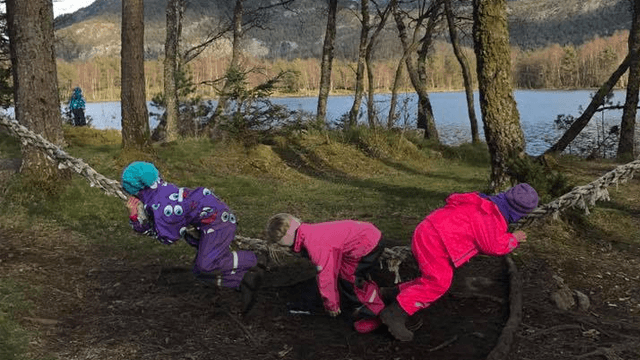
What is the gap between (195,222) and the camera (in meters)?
4.30

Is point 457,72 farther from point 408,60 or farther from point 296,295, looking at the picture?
point 296,295

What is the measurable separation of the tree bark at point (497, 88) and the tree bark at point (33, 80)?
560cm

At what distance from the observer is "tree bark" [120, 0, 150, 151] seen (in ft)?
31.8

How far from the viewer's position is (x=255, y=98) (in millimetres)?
12695

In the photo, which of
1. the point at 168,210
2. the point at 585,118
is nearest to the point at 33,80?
the point at 168,210

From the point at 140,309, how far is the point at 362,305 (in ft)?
5.73

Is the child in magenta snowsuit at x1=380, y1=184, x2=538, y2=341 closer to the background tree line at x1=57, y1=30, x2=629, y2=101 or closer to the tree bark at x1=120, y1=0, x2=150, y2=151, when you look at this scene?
the tree bark at x1=120, y1=0, x2=150, y2=151

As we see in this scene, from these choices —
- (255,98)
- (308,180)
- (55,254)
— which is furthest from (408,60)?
(55,254)

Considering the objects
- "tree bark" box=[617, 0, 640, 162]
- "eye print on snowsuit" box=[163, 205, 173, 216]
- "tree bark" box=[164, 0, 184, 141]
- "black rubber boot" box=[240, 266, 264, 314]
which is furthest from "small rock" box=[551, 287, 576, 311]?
"tree bark" box=[164, 0, 184, 141]

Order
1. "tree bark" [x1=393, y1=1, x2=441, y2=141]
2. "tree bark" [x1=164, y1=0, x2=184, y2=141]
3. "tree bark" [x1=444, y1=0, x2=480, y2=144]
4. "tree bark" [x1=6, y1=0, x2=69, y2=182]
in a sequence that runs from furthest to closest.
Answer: "tree bark" [x1=393, y1=1, x2=441, y2=141] → "tree bark" [x1=444, y1=0, x2=480, y2=144] → "tree bark" [x1=164, y1=0, x2=184, y2=141] → "tree bark" [x1=6, y1=0, x2=69, y2=182]

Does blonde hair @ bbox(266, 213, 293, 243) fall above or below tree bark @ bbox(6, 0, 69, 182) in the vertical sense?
below

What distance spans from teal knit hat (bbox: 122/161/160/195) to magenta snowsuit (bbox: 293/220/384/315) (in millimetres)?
1192

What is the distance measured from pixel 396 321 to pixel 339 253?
24.8 inches

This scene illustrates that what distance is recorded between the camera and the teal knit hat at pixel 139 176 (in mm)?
4180
